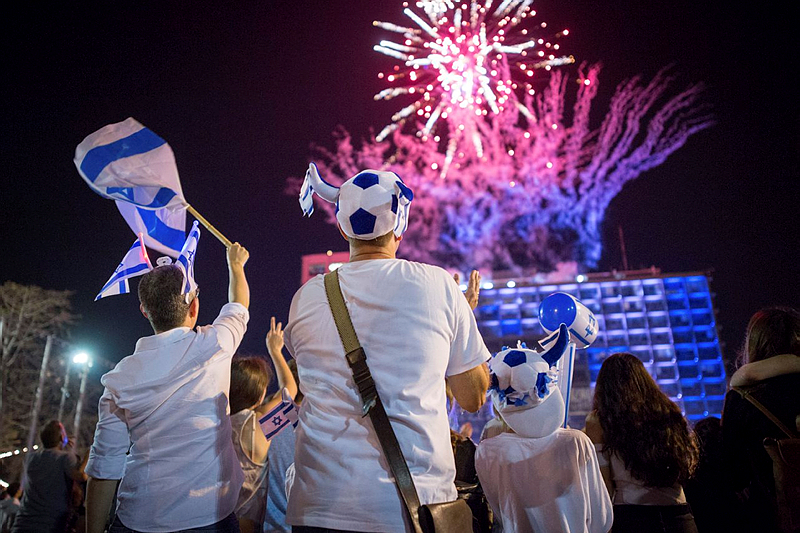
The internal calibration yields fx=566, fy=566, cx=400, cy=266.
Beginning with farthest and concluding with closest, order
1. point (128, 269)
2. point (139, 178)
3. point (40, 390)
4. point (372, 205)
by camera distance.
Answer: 1. point (40, 390)
2. point (139, 178)
3. point (128, 269)
4. point (372, 205)

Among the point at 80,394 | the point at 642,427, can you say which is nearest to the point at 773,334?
the point at 642,427

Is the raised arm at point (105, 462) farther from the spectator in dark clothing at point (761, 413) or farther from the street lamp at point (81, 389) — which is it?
the street lamp at point (81, 389)

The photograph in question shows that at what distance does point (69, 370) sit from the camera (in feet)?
89.8

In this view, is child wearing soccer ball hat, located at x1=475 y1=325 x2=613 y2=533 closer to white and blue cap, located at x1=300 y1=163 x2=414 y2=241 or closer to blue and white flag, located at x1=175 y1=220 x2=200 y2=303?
white and blue cap, located at x1=300 y1=163 x2=414 y2=241

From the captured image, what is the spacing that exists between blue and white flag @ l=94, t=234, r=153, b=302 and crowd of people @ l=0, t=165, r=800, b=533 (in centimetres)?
108

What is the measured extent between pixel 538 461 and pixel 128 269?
317cm

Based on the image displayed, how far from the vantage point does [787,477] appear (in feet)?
10.3

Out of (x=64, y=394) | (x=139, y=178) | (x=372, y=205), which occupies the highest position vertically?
(x=139, y=178)

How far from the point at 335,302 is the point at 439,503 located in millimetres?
837

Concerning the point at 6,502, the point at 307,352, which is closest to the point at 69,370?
the point at 6,502

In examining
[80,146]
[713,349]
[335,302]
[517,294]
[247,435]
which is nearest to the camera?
[335,302]

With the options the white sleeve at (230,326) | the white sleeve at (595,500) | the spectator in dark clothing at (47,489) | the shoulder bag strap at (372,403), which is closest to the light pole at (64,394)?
the spectator in dark clothing at (47,489)

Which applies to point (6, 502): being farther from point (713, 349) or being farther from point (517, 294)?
point (713, 349)

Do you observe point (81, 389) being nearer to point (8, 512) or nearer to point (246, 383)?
point (8, 512)
